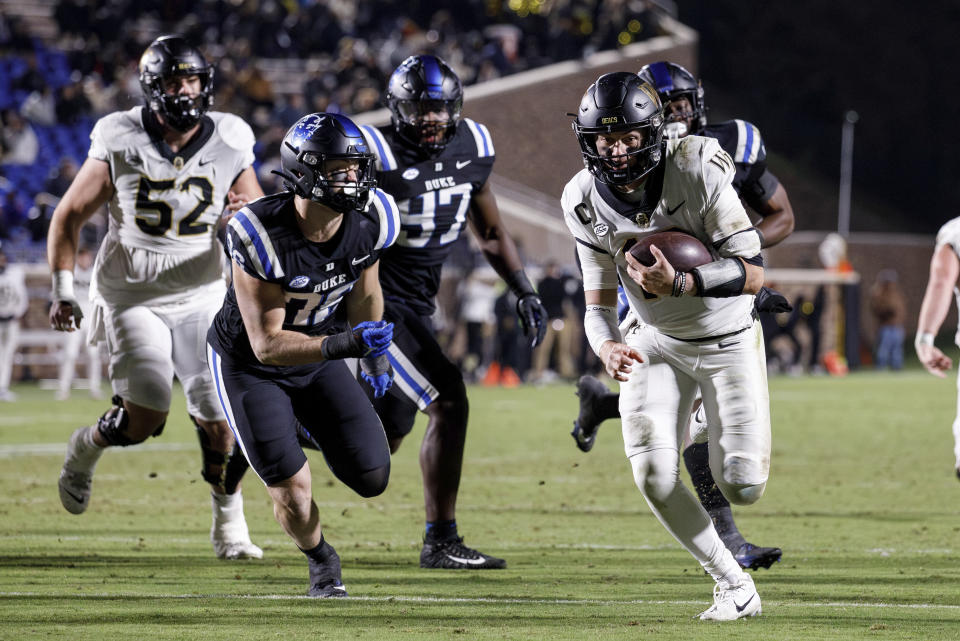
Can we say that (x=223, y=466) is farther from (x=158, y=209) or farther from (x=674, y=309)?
(x=674, y=309)

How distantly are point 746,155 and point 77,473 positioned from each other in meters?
3.26

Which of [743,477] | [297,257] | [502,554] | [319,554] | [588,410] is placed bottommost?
[502,554]

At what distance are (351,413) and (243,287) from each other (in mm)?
604

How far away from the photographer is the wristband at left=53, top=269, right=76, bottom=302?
19.8ft

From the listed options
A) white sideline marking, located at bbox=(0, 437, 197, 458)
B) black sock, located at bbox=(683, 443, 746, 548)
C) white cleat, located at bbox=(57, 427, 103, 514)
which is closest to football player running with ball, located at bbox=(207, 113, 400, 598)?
white cleat, located at bbox=(57, 427, 103, 514)

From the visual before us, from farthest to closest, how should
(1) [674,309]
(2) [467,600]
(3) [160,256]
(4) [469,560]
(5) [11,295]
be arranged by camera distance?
1. (5) [11,295]
2. (3) [160,256]
3. (4) [469,560]
4. (2) [467,600]
5. (1) [674,309]

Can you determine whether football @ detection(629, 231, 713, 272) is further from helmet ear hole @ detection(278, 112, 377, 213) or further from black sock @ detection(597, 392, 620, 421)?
black sock @ detection(597, 392, 620, 421)

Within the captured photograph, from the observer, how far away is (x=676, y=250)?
14.7ft

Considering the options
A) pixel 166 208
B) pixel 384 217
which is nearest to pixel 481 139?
pixel 384 217

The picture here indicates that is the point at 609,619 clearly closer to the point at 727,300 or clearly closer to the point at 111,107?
the point at 727,300

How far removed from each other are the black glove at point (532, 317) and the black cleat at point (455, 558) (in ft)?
3.14

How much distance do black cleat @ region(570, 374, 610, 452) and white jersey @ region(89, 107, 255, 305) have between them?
177 cm

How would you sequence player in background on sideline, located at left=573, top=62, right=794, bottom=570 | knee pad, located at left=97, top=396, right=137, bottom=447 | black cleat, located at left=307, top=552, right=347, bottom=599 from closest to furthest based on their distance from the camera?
black cleat, located at left=307, top=552, right=347, bottom=599, player in background on sideline, located at left=573, top=62, right=794, bottom=570, knee pad, located at left=97, top=396, right=137, bottom=447

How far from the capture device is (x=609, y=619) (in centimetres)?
456
